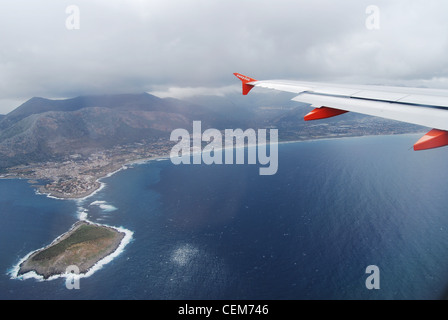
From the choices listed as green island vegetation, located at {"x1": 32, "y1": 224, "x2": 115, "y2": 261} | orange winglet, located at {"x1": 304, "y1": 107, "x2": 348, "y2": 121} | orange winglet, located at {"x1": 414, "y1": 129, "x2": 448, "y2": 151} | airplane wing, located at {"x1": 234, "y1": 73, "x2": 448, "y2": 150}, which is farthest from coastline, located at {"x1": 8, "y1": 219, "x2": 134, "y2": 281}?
orange winglet, located at {"x1": 414, "y1": 129, "x2": 448, "y2": 151}

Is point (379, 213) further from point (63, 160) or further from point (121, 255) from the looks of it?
point (63, 160)

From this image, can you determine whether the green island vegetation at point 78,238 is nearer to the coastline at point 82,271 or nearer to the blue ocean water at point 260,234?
the coastline at point 82,271

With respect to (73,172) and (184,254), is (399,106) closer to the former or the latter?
(184,254)

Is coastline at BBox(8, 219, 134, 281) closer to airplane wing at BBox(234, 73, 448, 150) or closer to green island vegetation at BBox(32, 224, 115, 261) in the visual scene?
green island vegetation at BBox(32, 224, 115, 261)

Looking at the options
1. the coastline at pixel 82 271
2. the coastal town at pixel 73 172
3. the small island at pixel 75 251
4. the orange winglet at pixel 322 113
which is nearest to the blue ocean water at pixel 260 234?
the coastline at pixel 82 271
